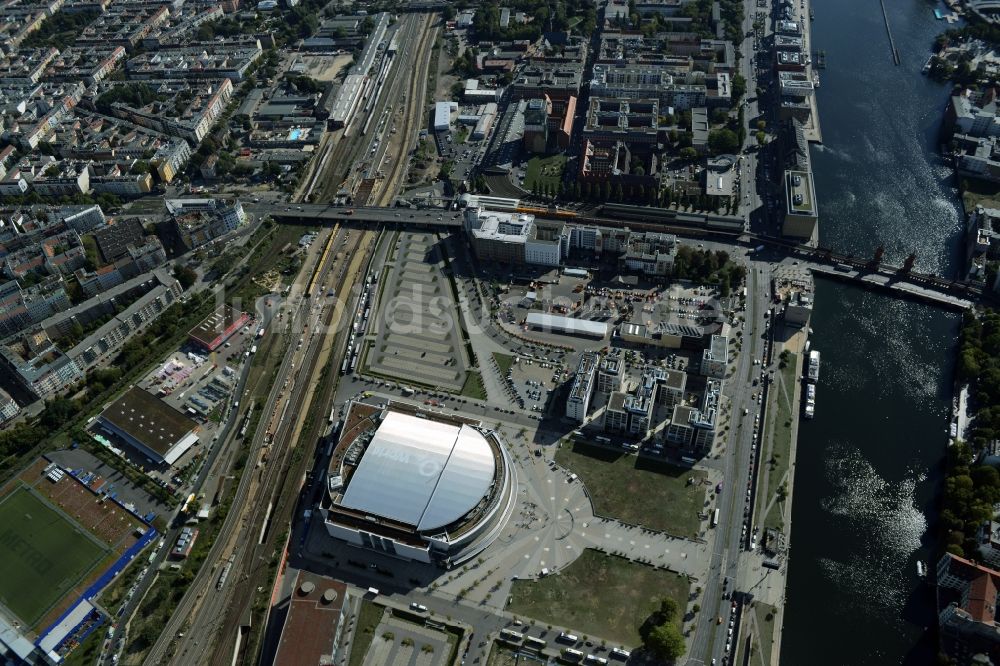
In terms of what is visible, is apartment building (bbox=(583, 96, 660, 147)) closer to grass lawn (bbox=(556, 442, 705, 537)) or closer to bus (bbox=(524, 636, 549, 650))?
grass lawn (bbox=(556, 442, 705, 537))

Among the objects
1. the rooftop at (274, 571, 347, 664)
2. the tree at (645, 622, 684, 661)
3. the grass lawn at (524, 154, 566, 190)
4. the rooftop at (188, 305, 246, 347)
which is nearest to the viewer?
the tree at (645, 622, 684, 661)

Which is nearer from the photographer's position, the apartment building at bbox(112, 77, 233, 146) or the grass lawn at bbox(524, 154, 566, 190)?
the grass lawn at bbox(524, 154, 566, 190)

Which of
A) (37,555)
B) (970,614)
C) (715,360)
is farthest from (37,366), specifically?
(970,614)

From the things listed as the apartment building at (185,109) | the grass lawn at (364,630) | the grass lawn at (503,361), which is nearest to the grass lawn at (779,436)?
the grass lawn at (503,361)

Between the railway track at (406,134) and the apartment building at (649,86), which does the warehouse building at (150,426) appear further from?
the apartment building at (649,86)

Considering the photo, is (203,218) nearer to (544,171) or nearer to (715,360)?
(544,171)

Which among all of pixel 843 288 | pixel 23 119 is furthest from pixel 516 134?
pixel 23 119

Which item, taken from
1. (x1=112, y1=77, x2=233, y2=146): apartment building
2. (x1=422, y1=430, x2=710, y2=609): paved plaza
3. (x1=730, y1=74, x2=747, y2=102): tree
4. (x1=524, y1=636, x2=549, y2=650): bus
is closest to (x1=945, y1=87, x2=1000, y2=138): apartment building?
(x1=730, y1=74, x2=747, y2=102): tree
